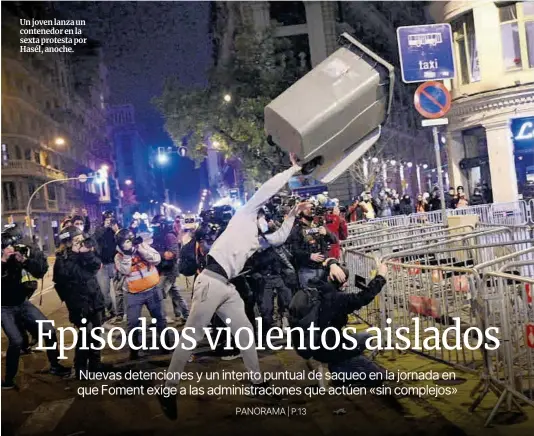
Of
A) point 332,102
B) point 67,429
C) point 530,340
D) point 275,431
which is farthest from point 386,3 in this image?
point 67,429

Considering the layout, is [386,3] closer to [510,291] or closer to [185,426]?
[510,291]

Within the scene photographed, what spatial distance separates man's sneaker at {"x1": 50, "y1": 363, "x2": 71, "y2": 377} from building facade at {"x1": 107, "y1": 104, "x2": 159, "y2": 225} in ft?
7.16

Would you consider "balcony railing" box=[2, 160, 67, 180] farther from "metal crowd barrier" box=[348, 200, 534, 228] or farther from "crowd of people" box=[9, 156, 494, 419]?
"metal crowd barrier" box=[348, 200, 534, 228]

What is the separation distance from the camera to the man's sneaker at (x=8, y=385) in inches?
208

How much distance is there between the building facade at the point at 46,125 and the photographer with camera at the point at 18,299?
0.87 ft

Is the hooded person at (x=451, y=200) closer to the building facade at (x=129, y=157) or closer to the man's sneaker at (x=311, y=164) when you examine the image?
the building facade at (x=129, y=157)

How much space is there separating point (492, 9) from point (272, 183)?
1104cm

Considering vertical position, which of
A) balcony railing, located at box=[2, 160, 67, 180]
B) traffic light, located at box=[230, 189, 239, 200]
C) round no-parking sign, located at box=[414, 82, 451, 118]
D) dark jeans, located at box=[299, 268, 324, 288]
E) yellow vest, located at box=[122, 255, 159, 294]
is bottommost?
dark jeans, located at box=[299, 268, 324, 288]

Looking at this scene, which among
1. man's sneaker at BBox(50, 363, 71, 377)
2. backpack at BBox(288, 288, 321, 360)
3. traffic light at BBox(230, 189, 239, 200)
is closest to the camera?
backpack at BBox(288, 288, 321, 360)

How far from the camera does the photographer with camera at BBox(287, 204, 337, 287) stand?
21.2ft

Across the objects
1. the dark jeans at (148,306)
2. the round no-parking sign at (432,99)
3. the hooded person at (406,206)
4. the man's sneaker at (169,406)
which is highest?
the round no-parking sign at (432,99)

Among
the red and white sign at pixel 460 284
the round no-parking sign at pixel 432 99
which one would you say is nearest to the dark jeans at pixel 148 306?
the red and white sign at pixel 460 284

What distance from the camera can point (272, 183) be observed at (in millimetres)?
4715

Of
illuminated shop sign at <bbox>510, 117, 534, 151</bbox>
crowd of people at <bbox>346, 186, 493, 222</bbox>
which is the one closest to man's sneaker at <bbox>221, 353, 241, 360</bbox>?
crowd of people at <bbox>346, 186, 493, 222</bbox>
